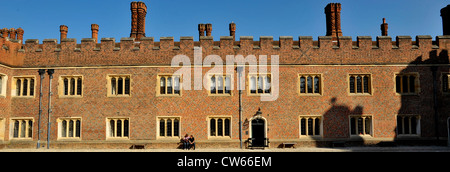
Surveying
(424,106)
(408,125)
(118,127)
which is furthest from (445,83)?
(118,127)

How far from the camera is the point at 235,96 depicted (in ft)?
57.6

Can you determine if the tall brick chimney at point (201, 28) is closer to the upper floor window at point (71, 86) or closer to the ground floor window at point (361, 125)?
the upper floor window at point (71, 86)

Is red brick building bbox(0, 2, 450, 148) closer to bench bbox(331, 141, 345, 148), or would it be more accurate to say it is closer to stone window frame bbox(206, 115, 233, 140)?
stone window frame bbox(206, 115, 233, 140)

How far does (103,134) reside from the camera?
17.5 meters

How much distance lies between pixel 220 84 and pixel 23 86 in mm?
10384

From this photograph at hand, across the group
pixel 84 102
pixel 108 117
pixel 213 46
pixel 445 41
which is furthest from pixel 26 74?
pixel 445 41

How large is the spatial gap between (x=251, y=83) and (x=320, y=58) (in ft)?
12.4

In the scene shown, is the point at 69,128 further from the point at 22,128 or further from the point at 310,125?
the point at 310,125

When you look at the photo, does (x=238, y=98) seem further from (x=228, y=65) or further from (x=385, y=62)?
(x=385, y=62)

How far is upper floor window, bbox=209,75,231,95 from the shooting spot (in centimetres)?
1767

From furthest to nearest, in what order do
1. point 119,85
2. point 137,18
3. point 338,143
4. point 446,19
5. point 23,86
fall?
1. point 137,18
2. point 446,19
3. point 23,86
4. point 119,85
5. point 338,143

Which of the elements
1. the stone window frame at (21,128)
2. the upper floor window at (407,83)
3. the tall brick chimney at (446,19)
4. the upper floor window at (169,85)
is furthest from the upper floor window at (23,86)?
the tall brick chimney at (446,19)

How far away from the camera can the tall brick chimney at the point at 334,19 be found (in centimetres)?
2148

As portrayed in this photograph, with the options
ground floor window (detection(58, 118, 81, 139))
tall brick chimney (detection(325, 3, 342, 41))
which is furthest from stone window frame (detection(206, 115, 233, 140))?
tall brick chimney (detection(325, 3, 342, 41))
